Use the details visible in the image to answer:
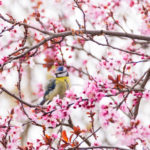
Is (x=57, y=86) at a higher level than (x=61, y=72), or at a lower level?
lower

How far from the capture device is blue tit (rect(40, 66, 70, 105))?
686 centimetres

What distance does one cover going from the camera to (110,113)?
10.4ft

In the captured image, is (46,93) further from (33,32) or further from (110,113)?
(110,113)

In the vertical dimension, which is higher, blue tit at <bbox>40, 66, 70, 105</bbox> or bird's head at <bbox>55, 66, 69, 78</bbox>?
bird's head at <bbox>55, 66, 69, 78</bbox>

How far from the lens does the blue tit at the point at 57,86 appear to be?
686 cm

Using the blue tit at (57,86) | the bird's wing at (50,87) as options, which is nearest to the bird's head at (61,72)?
the blue tit at (57,86)

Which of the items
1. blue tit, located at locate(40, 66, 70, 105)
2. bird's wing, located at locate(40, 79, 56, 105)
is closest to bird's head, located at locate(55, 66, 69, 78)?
blue tit, located at locate(40, 66, 70, 105)

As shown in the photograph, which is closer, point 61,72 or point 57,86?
point 57,86

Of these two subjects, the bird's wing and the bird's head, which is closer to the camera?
the bird's wing

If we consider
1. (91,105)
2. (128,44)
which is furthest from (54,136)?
(128,44)

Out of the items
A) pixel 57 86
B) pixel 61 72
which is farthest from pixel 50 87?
pixel 61 72

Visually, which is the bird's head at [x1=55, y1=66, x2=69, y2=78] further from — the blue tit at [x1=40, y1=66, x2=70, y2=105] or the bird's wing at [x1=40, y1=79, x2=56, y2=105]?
the bird's wing at [x1=40, y1=79, x2=56, y2=105]

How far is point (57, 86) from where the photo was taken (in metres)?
7.08

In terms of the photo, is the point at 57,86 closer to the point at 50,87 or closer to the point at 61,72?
the point at 50,87
